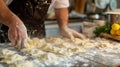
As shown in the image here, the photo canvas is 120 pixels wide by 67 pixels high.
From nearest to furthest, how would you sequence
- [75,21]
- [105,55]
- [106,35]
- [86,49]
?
1. [105,55]
2. [86,49]
3. [106,35]
4. [75,21]

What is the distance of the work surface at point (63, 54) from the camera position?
106 cm

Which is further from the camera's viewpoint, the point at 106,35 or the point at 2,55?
the point at 106,35

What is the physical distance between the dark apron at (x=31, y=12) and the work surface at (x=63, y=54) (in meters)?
0.20

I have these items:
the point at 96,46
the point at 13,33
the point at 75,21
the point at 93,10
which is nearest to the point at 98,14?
the point at 93,10

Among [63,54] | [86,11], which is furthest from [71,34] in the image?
[86,11]

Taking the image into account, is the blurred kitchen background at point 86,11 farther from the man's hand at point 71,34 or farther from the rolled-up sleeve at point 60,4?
the man's hand at point 71,34

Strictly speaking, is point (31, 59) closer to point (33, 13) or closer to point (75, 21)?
point (33, 13)

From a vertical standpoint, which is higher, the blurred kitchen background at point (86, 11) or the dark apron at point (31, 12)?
the dark apron at point (31, 12)

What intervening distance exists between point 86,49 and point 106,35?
336 millimetres

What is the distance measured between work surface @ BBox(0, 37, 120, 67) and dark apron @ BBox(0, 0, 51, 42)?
0.20 metres

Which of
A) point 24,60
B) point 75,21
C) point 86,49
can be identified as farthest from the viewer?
point 75,21

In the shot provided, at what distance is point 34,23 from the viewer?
5.57ft

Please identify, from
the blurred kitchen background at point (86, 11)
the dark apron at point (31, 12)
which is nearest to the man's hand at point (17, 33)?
the dark apron at point (31, 12)

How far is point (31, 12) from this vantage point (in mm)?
1681
